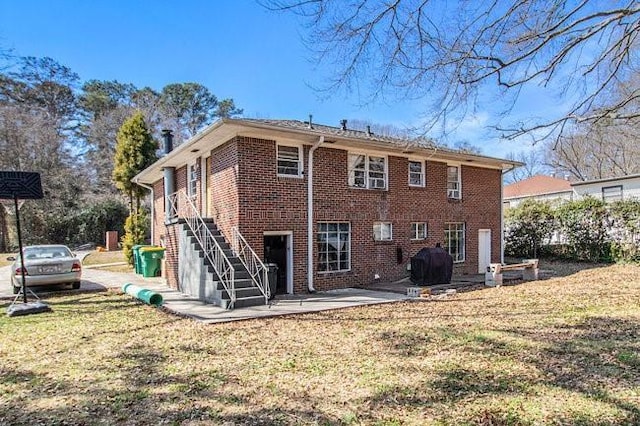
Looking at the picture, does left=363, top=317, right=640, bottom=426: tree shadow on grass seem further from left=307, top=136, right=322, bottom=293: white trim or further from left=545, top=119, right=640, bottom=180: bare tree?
left=545, top=119, right=640, bottom=180: bare tree

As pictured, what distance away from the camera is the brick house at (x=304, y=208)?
1017 centimetres

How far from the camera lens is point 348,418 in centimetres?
375

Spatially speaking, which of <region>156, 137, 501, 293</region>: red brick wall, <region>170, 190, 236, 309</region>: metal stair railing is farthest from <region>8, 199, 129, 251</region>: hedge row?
<region>170, 190, 236, 309</region>: metal stair railing

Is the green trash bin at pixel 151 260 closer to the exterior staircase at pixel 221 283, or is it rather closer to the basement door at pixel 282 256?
the exterior staircase at pixel 221 283

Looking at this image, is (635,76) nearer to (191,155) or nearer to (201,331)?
(201,331)

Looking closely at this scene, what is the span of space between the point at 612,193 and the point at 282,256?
65.0ft

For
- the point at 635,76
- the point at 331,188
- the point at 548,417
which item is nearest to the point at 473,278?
the point at 331,188

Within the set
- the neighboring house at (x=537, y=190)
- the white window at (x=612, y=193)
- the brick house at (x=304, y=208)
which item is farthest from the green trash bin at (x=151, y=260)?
→ the neighboring house at (x=537, y=190)

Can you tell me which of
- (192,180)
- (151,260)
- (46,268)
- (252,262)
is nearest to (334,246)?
(252,262)

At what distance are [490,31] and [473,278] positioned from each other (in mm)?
9556

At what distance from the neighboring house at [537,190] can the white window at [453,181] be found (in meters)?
17.0

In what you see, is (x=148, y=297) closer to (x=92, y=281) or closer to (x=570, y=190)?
(x=92, y=281)

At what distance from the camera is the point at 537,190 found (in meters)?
32.1

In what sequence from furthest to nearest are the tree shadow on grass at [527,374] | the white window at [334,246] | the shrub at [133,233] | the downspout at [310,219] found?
the shrub at [133,233], the white window at [334,246], the downspout at [310,219], the tree shadow on grass at [527,374]
